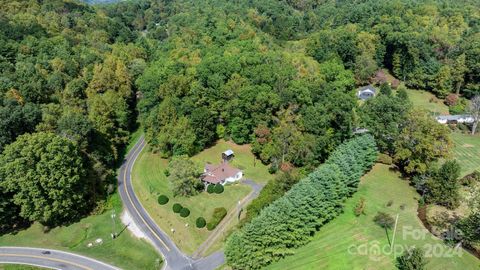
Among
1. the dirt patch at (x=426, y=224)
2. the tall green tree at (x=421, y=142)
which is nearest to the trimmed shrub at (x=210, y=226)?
the dirt patch at (x=426, y=224)

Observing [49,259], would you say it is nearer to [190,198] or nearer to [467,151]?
[190,198]

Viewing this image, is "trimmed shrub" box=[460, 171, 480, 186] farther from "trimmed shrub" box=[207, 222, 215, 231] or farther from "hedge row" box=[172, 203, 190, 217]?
"hedge row" box=[172, 203, 190, 217]

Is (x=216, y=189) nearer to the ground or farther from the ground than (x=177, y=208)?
nearer to the ground

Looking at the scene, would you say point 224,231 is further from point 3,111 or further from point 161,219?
point 3,111

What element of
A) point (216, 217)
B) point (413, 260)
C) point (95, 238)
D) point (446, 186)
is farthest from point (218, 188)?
point (446, 186)

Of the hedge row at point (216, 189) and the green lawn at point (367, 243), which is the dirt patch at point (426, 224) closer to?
the green lawn at point (367, 243)

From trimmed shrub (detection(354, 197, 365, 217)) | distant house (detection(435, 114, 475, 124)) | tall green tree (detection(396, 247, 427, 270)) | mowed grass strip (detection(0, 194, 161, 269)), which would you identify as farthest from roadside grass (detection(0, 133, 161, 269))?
distant house (detection(435, 114, 475, 124))
